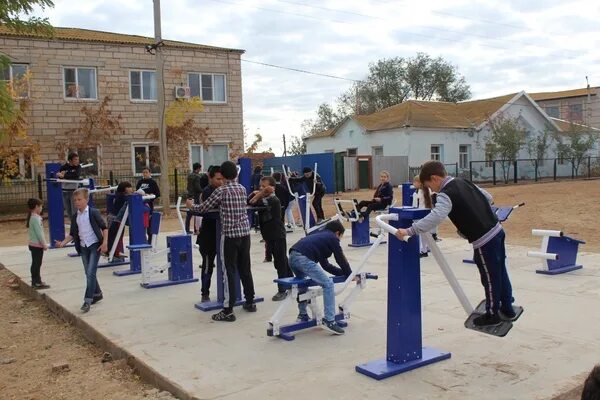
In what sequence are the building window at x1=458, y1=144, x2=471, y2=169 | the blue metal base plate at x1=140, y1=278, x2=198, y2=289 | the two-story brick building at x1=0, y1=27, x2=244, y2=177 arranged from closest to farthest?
the blue metal base plate at x1=140, y1=278, x2=198, y2=289, the two-story brick building at x1=0, y1=27, x2=244, y2=177, the building window at x1=458, y1=144, x2=471, y2=169

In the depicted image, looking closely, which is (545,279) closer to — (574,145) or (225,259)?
(225,259)

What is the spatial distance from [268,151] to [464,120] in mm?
13143

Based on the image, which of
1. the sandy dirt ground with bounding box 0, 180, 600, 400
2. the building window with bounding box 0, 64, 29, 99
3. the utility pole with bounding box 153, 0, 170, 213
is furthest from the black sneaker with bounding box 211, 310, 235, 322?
the building window with bounding box 0, 64, 29, 99

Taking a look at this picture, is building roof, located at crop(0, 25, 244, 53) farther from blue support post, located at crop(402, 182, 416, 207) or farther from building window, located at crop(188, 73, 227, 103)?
blue support post, located at crop(402, 182, 416, 207)

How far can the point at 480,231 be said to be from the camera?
4.69m

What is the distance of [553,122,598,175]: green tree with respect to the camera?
40.6 m

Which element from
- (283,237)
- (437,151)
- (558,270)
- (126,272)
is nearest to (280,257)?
(283,237)

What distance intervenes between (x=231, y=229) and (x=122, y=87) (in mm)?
22238

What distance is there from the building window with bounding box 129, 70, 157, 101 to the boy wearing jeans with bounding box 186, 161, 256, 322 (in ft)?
72.5

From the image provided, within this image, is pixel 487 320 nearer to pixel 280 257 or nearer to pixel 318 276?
pixel 318 276

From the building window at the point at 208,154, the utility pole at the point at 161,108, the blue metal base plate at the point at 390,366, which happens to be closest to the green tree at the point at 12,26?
the blue metal base plate at the point at 390,366

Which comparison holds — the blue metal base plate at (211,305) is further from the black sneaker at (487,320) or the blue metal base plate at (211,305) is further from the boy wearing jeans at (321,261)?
the black sneaker at (487,320)

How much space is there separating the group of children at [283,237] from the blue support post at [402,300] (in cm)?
28

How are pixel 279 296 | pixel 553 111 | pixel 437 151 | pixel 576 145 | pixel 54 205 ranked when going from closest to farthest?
pixel 279 296, pixel 54 205, pixel 437 151, pixel 576 145, pixel 553 111
